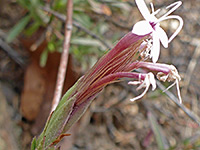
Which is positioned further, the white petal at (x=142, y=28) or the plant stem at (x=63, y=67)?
the plant stem at (x=63, y=67)

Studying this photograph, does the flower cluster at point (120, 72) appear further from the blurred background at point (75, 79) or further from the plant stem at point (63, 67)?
the blurred background at point (75, 79)

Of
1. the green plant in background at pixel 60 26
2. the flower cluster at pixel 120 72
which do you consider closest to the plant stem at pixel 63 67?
the flower cluster at pixel 120 72

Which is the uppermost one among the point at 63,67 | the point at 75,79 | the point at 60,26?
the point at 63,67

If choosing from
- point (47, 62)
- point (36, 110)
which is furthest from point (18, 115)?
point (47, 62)

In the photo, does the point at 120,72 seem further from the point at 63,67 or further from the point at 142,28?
the point at 63,67

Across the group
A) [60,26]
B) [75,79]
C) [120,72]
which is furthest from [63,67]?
[60,26]

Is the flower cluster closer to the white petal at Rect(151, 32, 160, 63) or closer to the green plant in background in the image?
the white petal at Rect(151, 32, 160, 63)
